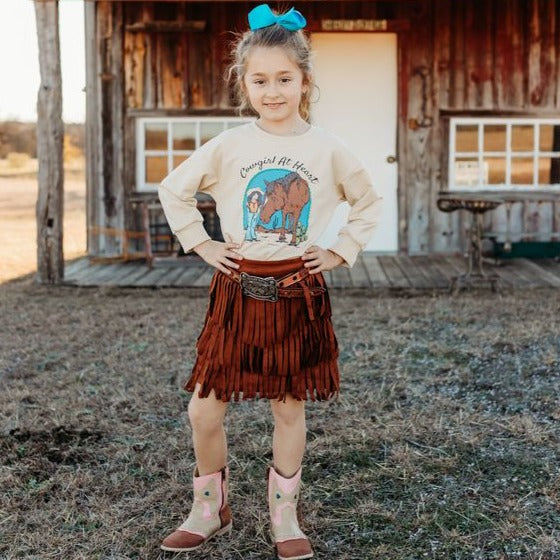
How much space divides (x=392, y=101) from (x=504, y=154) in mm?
1373

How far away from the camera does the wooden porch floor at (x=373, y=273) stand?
7906 millimetres

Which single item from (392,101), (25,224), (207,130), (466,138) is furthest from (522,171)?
(25,224)

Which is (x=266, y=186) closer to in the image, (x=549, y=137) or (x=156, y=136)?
(x=156, y=136)

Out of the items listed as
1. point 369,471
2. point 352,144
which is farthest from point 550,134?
point 369,471

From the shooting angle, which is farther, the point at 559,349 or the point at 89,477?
the point at 559,349

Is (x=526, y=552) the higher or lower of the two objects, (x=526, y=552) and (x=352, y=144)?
the lower

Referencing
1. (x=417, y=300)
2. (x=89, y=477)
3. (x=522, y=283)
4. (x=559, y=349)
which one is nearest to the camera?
(x=89, y=477)

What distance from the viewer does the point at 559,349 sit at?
5352 millimetres

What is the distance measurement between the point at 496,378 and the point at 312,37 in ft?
18.6

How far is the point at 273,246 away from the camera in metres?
2.65

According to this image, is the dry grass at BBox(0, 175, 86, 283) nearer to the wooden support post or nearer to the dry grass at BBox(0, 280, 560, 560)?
the wooden support post

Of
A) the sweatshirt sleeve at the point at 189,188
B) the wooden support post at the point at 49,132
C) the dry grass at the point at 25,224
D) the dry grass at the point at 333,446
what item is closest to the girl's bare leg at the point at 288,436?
the dry grass at the point at 333,446

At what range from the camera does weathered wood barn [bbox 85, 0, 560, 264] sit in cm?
955

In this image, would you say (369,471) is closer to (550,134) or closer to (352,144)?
(352,144)
